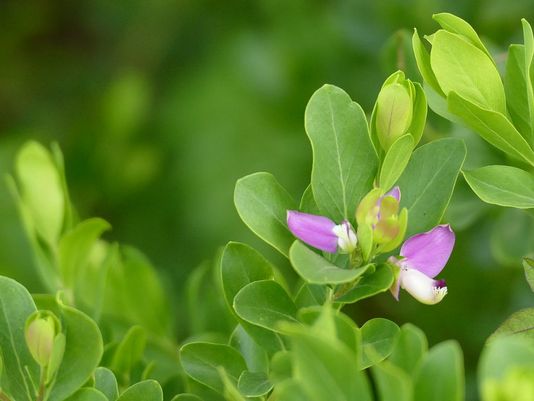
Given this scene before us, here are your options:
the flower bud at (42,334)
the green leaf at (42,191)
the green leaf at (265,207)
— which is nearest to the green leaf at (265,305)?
the green leaf at (265,207)

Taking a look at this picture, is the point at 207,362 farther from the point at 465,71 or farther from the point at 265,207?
the point at 465,71

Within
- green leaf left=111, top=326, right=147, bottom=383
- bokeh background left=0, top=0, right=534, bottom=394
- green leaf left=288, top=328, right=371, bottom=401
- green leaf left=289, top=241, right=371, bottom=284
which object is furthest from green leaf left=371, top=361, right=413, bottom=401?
bokeh background left=0, top=0, right=534, bottom=394

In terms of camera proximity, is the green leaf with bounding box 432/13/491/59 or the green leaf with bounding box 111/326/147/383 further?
the green leaf with bounding box 111/326/147/383

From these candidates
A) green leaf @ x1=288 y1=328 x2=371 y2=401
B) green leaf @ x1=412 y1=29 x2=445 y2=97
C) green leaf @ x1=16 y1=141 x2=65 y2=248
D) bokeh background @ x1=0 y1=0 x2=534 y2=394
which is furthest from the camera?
bokeh background @ x1=0 y1=0 x2=534 y2=394

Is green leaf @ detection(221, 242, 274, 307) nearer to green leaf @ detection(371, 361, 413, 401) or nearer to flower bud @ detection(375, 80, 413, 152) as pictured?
flower bud @ detection(375, 80, 413, 152)

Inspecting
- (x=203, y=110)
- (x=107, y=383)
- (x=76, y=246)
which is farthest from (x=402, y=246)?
(x=203, y=110)
